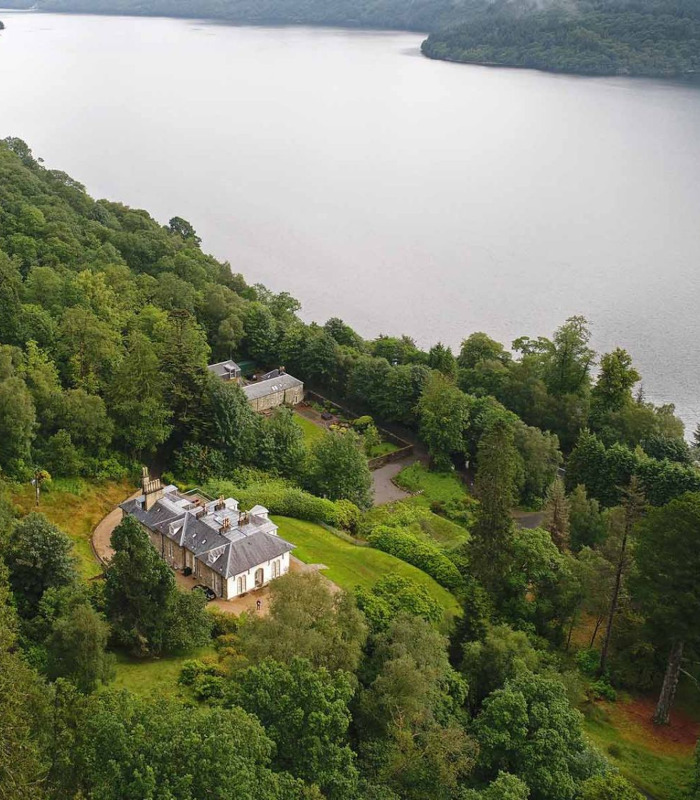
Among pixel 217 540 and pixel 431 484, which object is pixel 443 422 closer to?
pixel 431 484

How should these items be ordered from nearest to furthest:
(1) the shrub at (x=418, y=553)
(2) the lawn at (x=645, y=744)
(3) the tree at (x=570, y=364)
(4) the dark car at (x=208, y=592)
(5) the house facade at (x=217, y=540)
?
(2) the lawn at (x=645, y=744) → (4) the dark car at (x=208, y=592) → (5) the house facade at (x=217, y=540) → (1) the shrub at (x=418, y=553) → (3) the tree at (x=570, y=364)

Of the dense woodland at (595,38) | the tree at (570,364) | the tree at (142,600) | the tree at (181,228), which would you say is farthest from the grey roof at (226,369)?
the dense woodland at (595,38)

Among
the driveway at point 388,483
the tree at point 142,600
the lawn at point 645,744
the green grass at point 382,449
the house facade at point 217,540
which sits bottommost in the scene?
the driveway at point 388,483

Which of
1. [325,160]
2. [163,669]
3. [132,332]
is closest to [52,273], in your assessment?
[132,332]

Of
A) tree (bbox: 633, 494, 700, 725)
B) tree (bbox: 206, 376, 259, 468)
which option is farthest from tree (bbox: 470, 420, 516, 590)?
tree (bbox: 206, 376, 259, 468)

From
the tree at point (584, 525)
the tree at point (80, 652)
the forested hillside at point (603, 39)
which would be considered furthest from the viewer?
the forested hillside at point (603, 39)

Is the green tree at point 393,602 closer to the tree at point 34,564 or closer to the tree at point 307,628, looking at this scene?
the tree at point 307,628

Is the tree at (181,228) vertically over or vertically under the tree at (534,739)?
over
